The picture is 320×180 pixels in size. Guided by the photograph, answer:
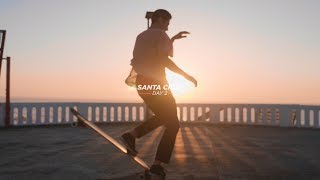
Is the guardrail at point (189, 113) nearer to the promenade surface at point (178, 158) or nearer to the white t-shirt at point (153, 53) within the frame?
the promenade surface at point (178, 158)

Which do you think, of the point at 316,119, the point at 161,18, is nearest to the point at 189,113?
the point at 316,119

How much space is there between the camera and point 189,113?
18922 millimetres

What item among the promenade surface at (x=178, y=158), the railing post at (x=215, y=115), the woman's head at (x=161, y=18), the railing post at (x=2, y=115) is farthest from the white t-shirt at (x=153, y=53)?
the railing post at (x=215, y=115)

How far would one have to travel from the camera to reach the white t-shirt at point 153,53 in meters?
5.26

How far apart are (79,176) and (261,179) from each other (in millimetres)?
2643

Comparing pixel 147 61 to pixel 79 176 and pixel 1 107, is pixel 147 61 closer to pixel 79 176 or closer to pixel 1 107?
pixel 79 176

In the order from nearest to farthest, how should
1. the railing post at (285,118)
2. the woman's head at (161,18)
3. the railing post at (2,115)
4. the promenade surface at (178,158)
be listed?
1. the woman's head at (161,18)
2. the promenade surface at (178,158)
3. the railing post at (2,115)
4. the railing post at (285,118)

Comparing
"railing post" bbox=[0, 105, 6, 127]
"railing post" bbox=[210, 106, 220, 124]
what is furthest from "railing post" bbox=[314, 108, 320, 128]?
"railing post" bbox=[0, 105, 6, 127]

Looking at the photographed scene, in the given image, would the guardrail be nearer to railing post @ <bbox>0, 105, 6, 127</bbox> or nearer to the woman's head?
railing post @ <bbox>0, 105, 6, 127</bbox>

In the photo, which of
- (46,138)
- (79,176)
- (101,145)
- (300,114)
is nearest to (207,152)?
(101,145)

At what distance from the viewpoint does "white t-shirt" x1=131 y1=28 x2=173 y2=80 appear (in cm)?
526

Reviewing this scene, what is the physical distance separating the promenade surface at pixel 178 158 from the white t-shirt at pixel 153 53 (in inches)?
69.4

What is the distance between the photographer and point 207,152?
9.52 m

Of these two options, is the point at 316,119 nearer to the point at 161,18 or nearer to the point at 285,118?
the point at 285,118
